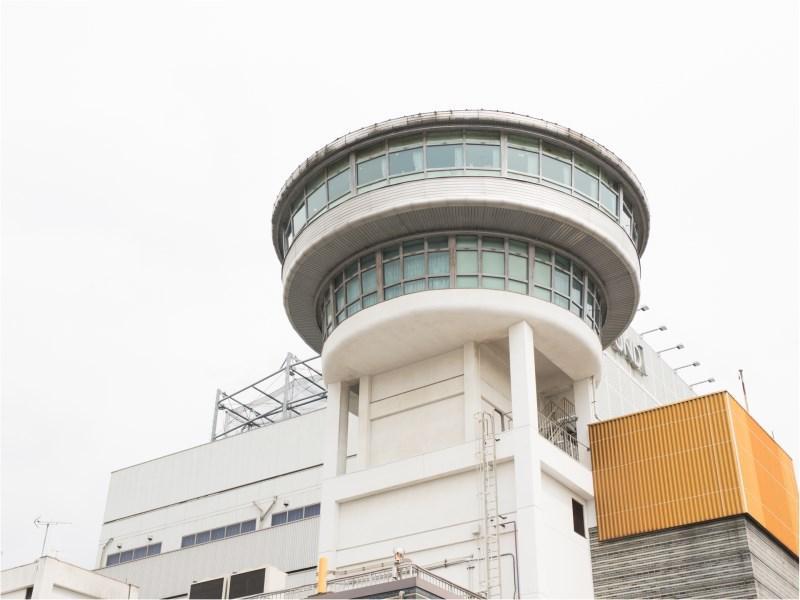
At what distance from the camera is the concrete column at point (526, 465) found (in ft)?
98.7

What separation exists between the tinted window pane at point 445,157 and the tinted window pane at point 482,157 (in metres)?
0.33

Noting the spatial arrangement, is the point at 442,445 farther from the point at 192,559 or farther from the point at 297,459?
the point at 192,559

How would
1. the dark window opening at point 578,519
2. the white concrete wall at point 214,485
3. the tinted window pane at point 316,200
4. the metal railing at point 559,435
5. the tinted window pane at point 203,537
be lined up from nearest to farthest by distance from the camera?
the dark window opening at point 578,519 → the metal railing at point 559,435 → the tinted window pane at point 316,200 → the white concrete wall at point 214,485 → the tinted window pane at point 203,537

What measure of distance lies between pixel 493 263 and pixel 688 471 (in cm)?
964

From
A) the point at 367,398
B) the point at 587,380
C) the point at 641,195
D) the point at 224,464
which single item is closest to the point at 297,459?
the point at 224,464

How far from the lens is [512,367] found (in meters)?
34.1

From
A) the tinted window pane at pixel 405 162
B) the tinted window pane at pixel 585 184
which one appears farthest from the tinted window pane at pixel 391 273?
the tinted window pane at pixel 585 184

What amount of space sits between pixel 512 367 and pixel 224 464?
30.8 metres

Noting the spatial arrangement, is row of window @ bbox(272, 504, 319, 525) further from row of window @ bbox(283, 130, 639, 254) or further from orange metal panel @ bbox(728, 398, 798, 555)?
orange metal panel @ bbox(728, 398, 798, 555)

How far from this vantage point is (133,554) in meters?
61.7

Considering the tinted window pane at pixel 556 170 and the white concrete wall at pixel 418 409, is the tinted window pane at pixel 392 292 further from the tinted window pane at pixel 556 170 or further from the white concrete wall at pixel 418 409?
the tinted window pane at pixel 556 170

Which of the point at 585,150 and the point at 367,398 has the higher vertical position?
the point at 585,150

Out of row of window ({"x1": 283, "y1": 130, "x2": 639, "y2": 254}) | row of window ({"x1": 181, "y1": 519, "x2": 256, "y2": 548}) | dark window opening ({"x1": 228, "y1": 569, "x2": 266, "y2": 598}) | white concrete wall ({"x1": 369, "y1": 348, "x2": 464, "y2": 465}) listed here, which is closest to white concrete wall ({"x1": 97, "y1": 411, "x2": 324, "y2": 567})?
row of window ({"x1": 181, "y1": 519, "x2": 256, "y2": 548})

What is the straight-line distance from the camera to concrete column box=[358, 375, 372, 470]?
3619cm
